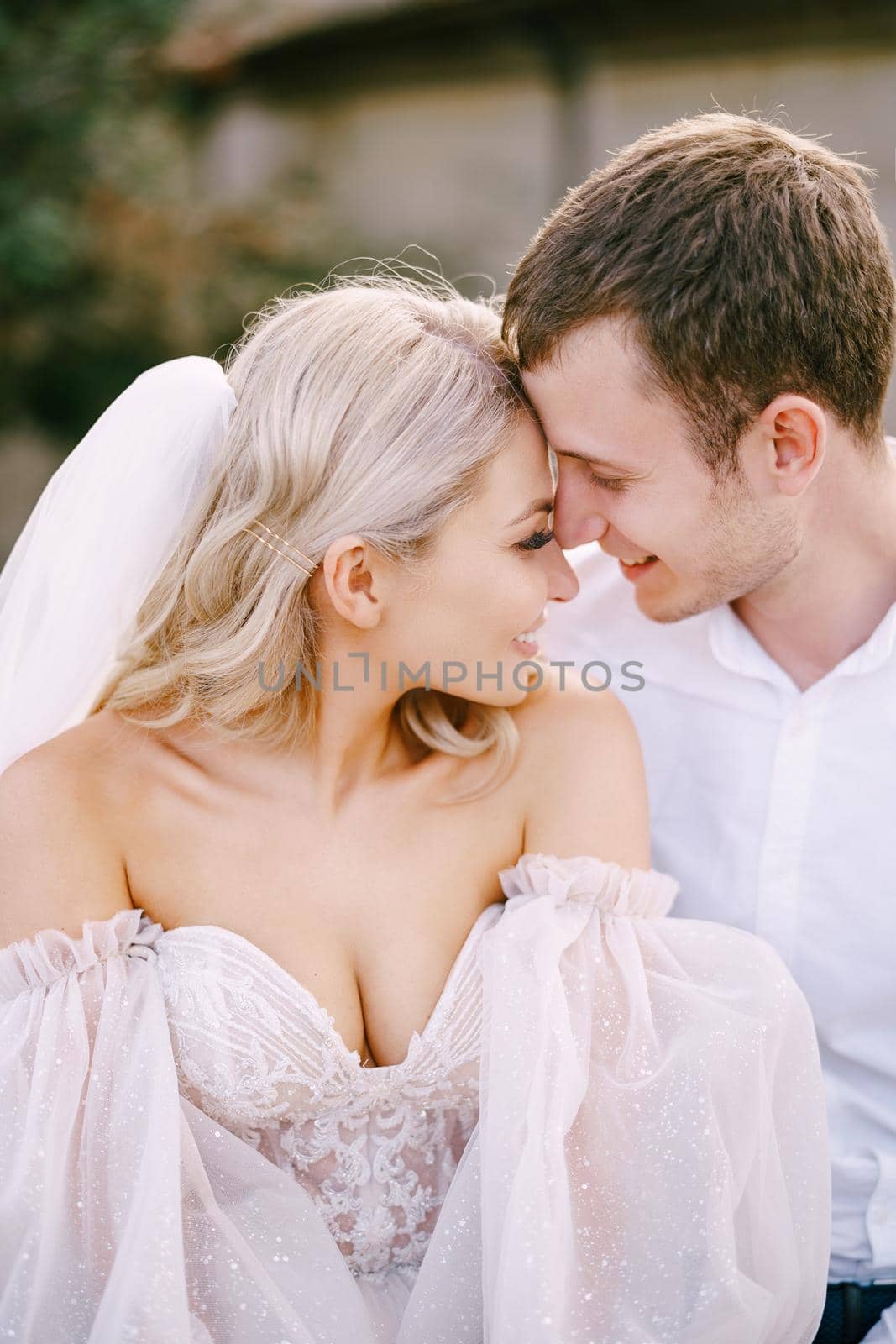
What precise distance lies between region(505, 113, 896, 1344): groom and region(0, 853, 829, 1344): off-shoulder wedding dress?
30cm

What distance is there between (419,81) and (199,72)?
1.64 metres

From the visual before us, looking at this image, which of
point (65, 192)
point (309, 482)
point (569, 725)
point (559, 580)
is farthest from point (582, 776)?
point (65, 192)

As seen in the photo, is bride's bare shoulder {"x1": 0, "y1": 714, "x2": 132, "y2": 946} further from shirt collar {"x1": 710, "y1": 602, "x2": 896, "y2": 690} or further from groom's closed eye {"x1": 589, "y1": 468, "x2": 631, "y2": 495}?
shirt collar {"x1": 710, "y1": 602, "x2": 896, "y2": 690}

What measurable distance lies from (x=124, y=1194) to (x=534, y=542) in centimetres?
122

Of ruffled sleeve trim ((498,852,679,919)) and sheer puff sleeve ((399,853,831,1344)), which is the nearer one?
sheer puff sleeve ((399,853,831,1344))

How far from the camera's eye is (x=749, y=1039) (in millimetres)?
1958

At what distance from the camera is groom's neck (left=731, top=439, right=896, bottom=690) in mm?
2332

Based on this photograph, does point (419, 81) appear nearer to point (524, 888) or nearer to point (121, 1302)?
point (524, 888)

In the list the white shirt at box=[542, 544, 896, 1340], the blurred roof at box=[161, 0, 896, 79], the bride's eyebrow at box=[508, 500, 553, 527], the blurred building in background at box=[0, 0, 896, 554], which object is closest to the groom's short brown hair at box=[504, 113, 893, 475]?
the bride's eyebrow at box=[508, 500, 553, 527]

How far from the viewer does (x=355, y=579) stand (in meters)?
2.10

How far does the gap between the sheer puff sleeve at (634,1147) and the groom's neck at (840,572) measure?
2.05 ft

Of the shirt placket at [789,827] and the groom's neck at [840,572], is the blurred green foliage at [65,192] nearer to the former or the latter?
the groom's neck at [840,572]

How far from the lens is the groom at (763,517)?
2111mm

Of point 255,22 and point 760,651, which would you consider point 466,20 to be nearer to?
point 255,22
